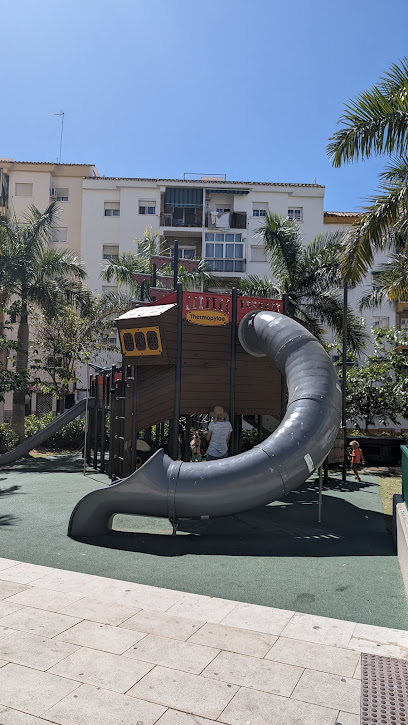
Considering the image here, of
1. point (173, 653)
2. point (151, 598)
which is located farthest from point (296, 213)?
point (173, 653)

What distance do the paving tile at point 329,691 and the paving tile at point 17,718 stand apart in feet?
5.75

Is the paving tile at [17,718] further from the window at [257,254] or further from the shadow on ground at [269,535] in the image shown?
the window at [257,254]

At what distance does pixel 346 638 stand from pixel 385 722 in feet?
4.32

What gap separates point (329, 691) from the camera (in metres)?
4.03

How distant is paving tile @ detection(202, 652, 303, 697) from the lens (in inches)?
161

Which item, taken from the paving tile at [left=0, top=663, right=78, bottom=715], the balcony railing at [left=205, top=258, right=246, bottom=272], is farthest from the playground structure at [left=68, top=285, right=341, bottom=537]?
the balcony railing at [left=205, top=258, right=246, bottom=272]

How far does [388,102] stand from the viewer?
35.5 ft

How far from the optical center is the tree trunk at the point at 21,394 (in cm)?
2195

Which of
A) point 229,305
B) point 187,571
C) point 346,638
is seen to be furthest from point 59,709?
point 229,305

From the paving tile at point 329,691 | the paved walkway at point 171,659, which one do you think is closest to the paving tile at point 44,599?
the paved walkway at point 171,659

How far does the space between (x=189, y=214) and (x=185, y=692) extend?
134ft

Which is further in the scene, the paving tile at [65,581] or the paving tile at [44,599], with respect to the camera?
the paving tile at [65,581]

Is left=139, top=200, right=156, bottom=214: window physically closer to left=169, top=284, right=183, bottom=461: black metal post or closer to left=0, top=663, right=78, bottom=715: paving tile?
left=169, top=284, right=183, bottom=461: black metal post

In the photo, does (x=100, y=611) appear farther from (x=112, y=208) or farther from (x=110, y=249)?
(x=112, y=208)
